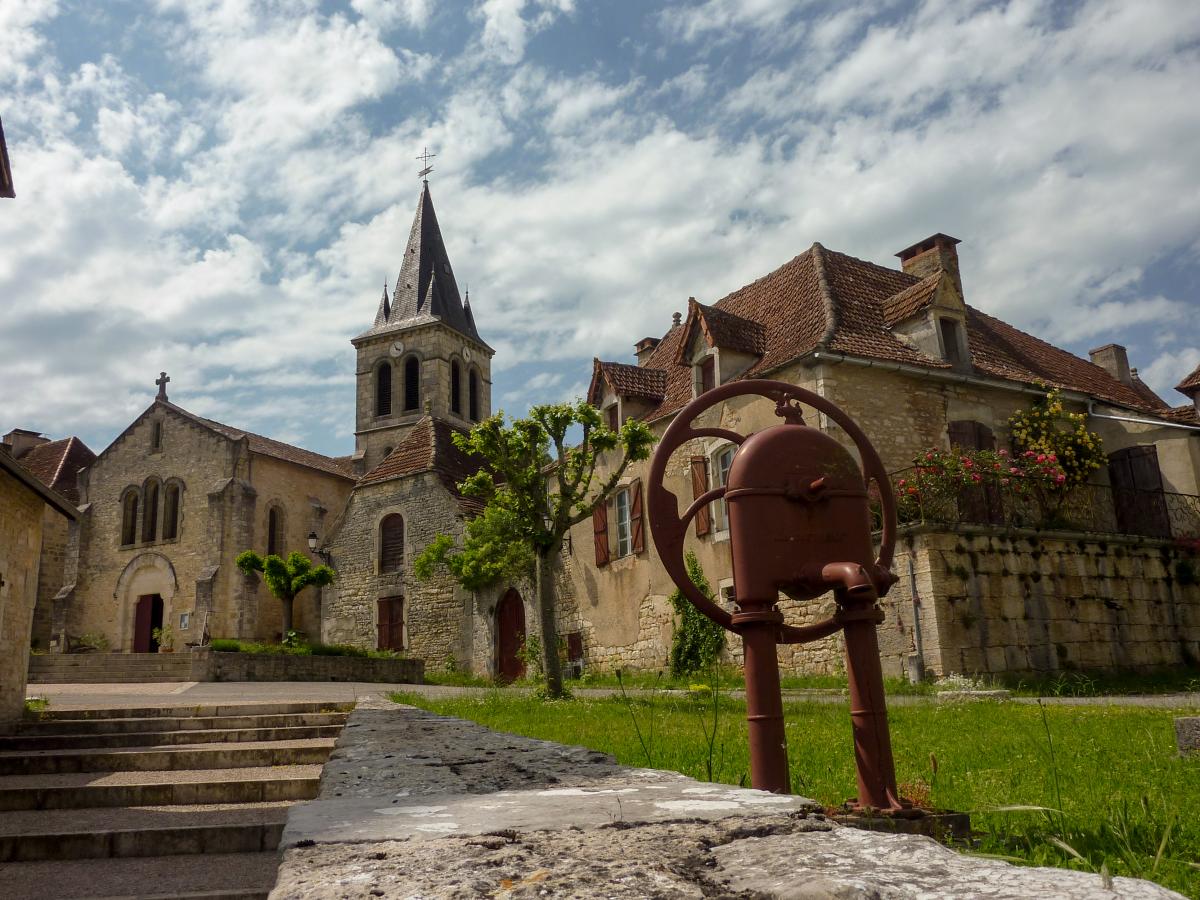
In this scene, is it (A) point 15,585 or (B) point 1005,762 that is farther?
(A) point 15,585

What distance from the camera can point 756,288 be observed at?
22.2 meters

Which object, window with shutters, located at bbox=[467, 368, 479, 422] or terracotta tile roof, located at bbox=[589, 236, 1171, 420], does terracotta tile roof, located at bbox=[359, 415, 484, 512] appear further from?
window with shutters, located at bbox=[467, 368, 479, 422]

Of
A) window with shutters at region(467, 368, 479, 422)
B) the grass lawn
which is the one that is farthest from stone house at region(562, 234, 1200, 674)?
window with shutters at region(467, 368, 479, 422)

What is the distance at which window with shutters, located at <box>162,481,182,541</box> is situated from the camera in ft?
114

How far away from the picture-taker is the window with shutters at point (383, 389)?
152ft

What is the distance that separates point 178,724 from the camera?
8.41 m

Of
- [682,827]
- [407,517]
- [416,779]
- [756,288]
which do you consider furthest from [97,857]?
[407,517]

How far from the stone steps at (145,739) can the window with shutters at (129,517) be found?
3029cm

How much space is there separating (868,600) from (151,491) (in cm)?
3714

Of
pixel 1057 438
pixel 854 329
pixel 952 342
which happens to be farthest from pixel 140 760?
pixel 1057 438

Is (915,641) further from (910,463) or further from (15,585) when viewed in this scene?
(15,585)

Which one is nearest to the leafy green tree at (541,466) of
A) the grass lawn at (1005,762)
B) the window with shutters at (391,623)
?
the grass lawn at (1005,762)

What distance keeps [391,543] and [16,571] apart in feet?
65.7

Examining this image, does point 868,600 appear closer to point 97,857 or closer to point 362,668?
point 97,857
